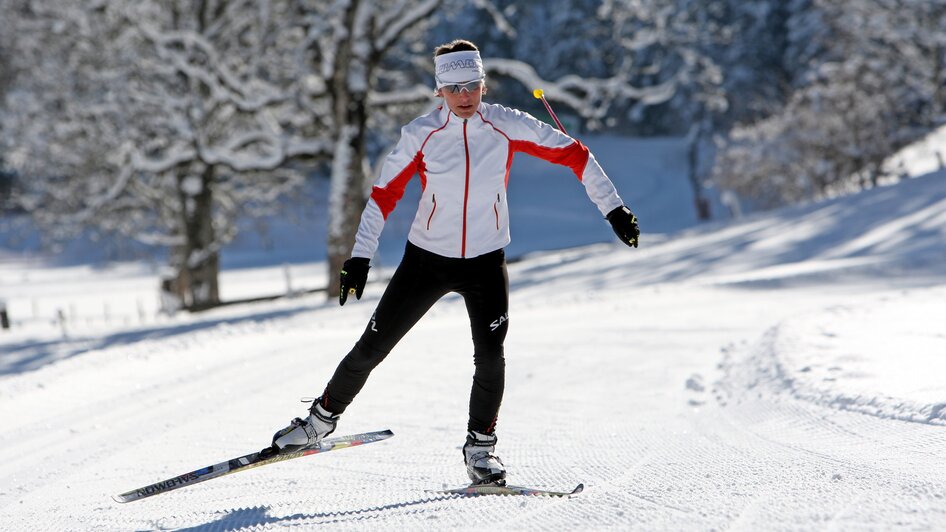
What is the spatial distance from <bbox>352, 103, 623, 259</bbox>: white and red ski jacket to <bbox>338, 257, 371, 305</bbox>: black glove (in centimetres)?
5

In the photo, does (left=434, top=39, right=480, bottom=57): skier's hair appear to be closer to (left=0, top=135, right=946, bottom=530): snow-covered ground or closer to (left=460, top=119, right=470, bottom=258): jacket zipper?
(left=460, top=119, right=470, bottom=258): jacket zipper

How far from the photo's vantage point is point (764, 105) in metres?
36.9

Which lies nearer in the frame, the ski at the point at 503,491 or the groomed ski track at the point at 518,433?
the groomed ski track at the point at 518,433

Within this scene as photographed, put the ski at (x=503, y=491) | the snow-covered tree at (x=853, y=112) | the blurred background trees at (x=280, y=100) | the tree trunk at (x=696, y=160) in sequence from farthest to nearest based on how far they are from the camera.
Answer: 1. the tree trunk at (x=696, y=160)
2. the snow-covered tree at (x=853, y=112)
3. the blurred background trees at (x=280, y=100)
4. the ski at (x=503, y=491)

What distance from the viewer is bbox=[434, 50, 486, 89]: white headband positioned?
3803 mm

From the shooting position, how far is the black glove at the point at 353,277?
3.78 m

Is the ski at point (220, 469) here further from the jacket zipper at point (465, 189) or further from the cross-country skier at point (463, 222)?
the jacket zipper at point (465, 189)

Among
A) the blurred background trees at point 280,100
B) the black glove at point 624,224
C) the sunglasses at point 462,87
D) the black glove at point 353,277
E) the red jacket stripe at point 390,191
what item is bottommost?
the black glove at point 353,277

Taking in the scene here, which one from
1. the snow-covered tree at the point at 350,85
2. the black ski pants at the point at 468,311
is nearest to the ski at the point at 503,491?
the black ski pants at the point at 468,311

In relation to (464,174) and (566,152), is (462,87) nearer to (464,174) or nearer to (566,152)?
(464,174)

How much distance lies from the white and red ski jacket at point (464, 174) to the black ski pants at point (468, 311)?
0.07 m

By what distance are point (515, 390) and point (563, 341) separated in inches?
77.9

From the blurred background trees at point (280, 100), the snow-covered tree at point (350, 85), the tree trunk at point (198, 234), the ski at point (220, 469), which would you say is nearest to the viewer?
the ski at point (220, 469)

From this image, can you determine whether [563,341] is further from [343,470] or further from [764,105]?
[764,105]
